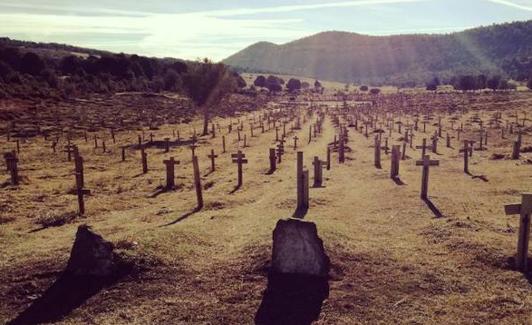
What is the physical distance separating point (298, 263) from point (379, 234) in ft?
12.9

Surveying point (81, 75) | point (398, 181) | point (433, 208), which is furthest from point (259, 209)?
point (81, 75)

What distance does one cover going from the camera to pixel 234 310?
961 centimetres

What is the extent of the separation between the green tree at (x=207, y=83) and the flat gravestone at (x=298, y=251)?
39036mm

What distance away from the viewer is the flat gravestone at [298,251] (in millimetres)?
10734

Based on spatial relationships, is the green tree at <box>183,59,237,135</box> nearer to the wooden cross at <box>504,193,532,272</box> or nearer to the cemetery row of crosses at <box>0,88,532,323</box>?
the cemetery row of crosses at <box>0,88,532,323</box>

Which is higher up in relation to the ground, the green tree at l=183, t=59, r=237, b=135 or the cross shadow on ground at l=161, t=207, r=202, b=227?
the green tree at l=183, t=59, r=237, b=135

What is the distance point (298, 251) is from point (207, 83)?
40441mm

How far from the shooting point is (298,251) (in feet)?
35.3

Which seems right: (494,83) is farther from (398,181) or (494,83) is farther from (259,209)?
(259,209)

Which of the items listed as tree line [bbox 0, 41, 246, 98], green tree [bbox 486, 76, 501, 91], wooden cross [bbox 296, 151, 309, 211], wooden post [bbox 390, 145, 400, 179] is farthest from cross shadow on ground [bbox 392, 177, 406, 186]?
green tree [bbox 486, 76, 501, 91]

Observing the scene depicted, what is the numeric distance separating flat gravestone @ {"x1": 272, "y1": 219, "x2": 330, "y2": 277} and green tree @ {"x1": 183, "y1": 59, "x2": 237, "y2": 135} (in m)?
39.0

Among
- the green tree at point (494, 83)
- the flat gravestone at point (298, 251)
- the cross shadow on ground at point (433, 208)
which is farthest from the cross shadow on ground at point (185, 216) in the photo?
the green tree at point (494, 83)

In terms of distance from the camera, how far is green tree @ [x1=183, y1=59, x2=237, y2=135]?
49344 millimetres

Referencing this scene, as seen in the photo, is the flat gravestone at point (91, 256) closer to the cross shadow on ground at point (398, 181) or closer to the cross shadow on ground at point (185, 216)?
the cross shadow on ground at point (185, 216)
